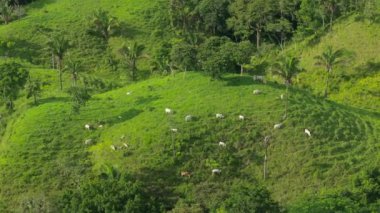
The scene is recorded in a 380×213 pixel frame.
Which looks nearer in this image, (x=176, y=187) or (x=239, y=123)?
(x=176, y=187)

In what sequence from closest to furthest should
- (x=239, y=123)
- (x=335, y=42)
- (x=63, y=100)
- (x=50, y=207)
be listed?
(x=50, y=207), (x=239, y=123), (x=63, y=100), (x=335, y=42)

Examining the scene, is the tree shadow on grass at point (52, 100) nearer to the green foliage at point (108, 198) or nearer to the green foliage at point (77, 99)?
the green foliage at point (77, 99)

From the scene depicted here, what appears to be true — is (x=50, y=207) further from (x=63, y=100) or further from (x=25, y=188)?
(x=63, y=100)

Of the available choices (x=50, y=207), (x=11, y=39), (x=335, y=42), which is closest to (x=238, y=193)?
(x=50, y=207)

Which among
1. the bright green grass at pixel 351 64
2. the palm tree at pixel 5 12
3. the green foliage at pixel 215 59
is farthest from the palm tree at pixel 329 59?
the palm tree at pixel 5 12

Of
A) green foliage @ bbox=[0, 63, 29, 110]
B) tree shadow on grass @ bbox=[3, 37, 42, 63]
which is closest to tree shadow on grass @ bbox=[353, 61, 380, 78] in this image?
green foliage @ bbox=[0, 63, 29, 110]

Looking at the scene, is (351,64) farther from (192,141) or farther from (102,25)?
(102,25)

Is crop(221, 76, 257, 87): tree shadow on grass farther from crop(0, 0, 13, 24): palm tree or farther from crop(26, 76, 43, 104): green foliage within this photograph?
crop(0, 0, 13, 24): palm tree
